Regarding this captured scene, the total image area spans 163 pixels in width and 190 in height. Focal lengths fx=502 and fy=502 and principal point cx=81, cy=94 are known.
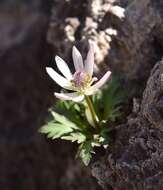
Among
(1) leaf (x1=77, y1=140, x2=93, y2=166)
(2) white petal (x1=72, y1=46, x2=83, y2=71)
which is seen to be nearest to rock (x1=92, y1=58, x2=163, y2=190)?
(1) leaf (x1=77, y1=140, x2=93, y2=166)

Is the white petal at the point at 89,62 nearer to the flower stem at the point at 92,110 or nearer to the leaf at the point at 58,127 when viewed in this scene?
the flower stem at the point at 92,110

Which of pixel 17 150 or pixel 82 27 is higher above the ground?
pixel 82 27

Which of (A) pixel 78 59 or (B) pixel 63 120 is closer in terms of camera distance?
(A) pixel 78 59

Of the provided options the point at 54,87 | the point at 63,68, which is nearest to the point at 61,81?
the point at 63,68

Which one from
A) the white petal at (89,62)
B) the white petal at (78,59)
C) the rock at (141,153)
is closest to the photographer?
the rock at (141,153)

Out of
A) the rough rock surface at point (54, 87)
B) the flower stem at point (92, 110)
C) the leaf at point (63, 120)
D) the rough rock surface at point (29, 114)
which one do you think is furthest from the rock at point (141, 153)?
the rough rock surface at point (29, 114)

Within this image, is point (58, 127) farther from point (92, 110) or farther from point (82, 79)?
point (82, 79)

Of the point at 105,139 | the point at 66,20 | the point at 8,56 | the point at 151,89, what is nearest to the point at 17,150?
the point at 8,56

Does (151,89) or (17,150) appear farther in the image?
(17,150)

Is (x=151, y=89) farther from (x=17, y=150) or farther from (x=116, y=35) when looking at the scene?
(x=17, y=150)
